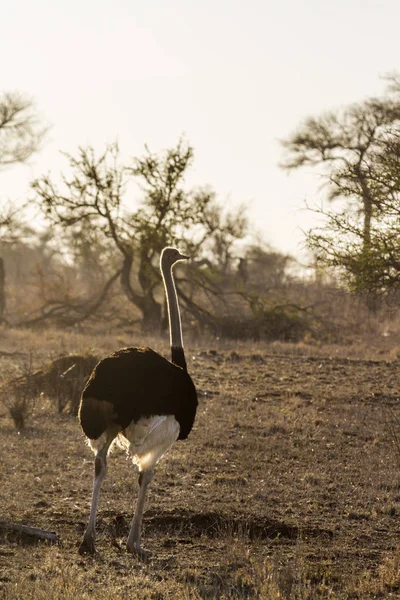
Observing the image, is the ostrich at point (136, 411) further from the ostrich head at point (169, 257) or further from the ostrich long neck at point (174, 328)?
the ostrich head at point (169, 257)

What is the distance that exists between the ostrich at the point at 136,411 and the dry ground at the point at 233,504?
35cm

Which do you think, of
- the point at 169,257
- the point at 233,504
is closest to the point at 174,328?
the point at 169,257

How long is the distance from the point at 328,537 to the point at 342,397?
227 inches

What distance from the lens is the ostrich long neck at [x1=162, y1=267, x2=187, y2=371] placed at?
6.58 metres

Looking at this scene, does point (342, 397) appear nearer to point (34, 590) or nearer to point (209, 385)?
point (209, 385)

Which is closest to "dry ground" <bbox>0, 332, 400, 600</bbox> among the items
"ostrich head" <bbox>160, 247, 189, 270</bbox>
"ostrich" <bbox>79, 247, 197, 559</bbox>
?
"ostrich" <bbox>79, 247, 197, 559</bbox>

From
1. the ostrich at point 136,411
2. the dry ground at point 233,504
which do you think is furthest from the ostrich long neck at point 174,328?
the dry ground at point 233,504

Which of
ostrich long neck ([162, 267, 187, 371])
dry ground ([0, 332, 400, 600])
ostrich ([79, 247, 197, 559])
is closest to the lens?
dry ground ([0, 332, 400, 600])

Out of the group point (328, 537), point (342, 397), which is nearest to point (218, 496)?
point (328, 537)

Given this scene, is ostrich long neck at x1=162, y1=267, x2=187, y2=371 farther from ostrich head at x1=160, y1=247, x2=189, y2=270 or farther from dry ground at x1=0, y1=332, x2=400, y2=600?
dry ground at x1=0, y1=332, x2=400, y2=600

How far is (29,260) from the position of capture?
54.1 meters

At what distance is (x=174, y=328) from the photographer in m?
6.72

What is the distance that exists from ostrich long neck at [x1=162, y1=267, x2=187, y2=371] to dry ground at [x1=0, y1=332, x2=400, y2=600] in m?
1.10

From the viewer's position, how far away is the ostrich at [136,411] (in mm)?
5945
